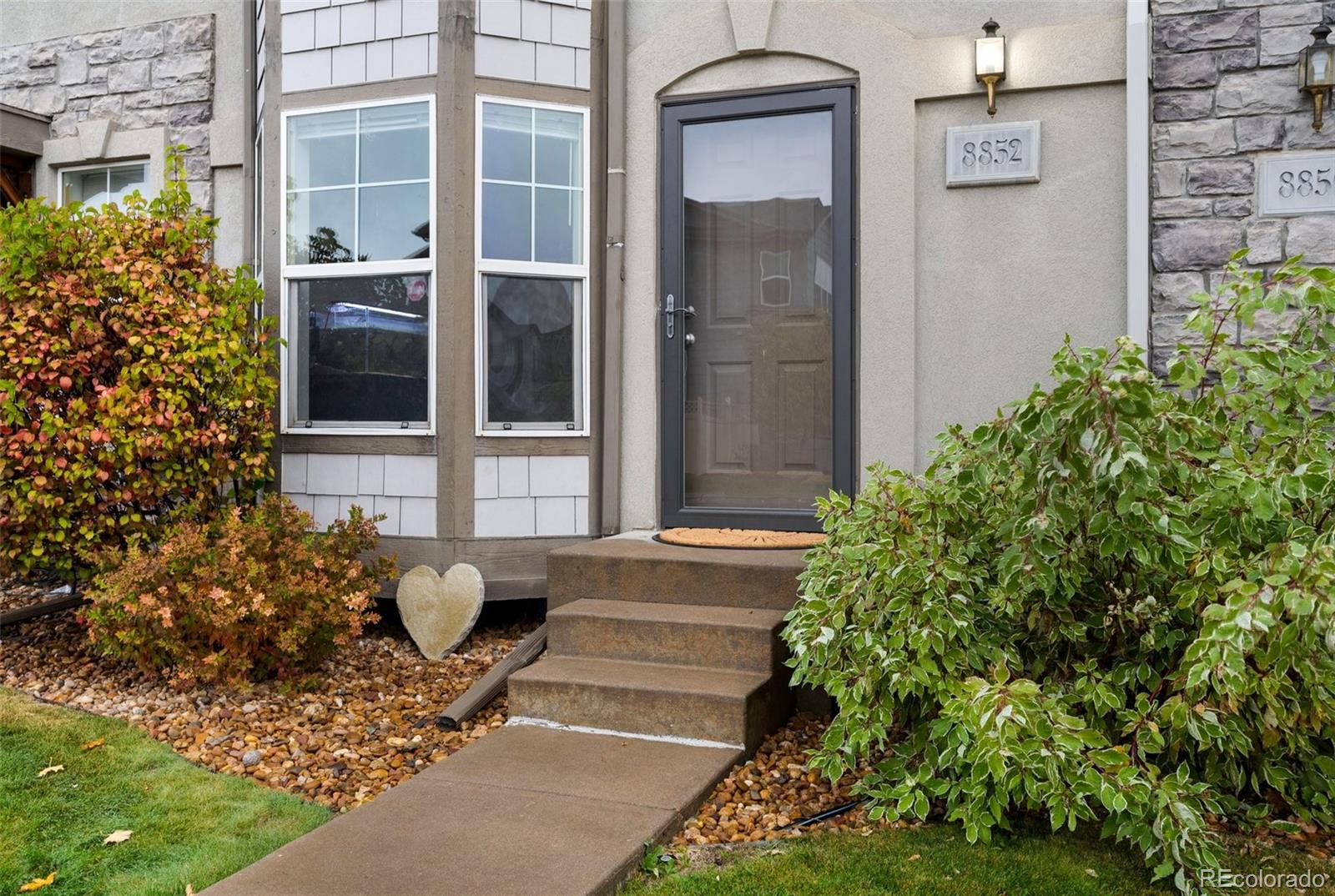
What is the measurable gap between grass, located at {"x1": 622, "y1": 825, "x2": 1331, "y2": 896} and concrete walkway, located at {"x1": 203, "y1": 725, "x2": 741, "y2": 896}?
19cm

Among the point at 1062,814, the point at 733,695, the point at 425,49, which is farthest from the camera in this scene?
the point at 425,49

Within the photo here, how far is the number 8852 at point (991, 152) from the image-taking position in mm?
4562

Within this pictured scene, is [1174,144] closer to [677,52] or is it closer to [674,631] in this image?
[677,52]

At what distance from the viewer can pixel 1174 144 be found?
→ 14.5ft

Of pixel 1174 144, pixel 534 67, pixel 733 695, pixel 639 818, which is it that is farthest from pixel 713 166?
pixel 639 818

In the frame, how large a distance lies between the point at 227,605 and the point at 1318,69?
4.65 metres

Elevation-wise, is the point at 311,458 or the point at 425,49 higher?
the point at 425,49

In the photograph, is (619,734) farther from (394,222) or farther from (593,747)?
(394,222)

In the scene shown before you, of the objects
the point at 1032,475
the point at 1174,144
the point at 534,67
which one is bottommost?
the point at 1032,475

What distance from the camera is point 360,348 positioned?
4961mm

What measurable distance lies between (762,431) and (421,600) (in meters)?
1.74

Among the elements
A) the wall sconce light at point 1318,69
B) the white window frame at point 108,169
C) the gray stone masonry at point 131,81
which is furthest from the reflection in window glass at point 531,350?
the wall sconce light at point 1318,69

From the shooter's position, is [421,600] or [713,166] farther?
[713,166]

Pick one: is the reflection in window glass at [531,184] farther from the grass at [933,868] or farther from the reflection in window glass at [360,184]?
the grass at [933,868]
